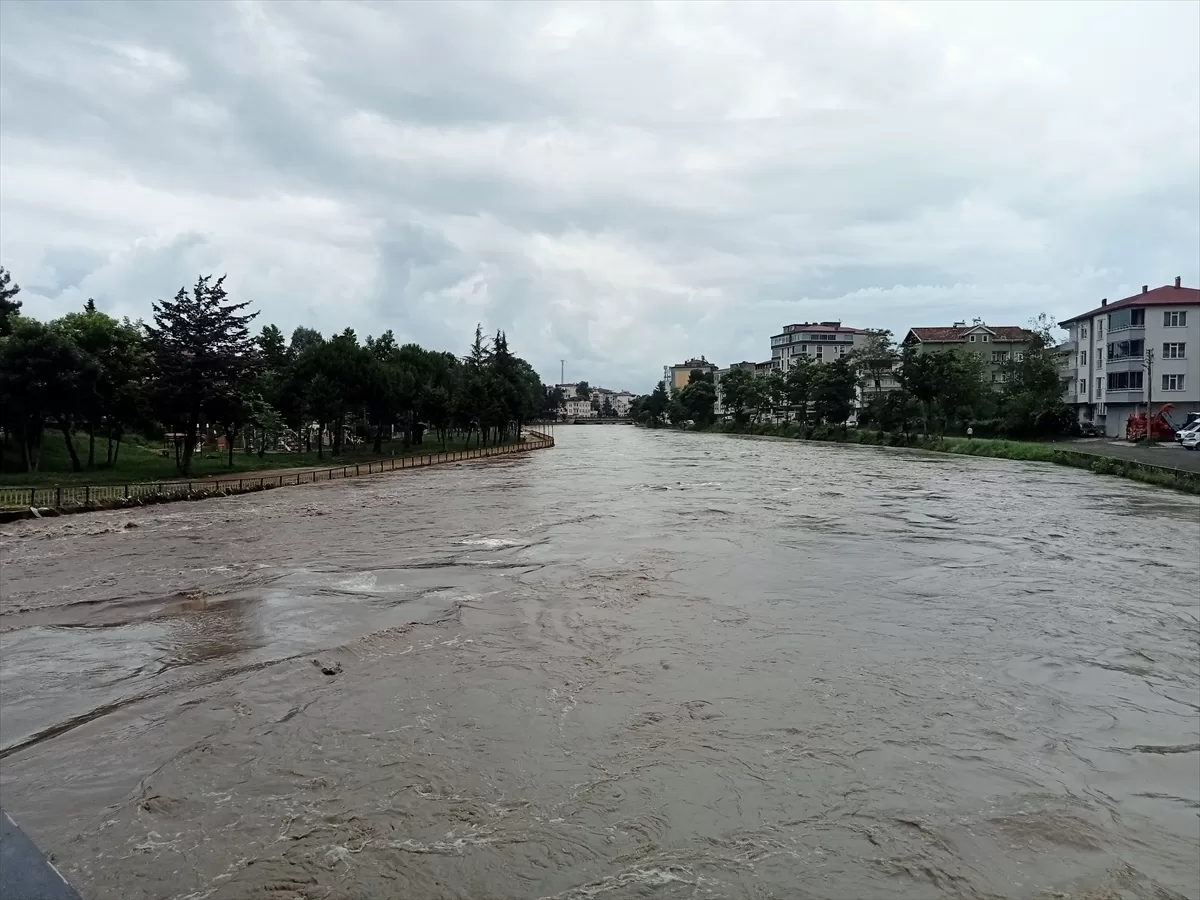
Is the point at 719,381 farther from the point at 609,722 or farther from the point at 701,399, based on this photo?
the point at 609,722

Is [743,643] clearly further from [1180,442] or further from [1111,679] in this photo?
[1180,442]

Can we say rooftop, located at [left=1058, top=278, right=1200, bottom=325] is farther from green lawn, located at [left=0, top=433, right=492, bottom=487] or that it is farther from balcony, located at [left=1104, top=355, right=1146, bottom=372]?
green lawn, located at [left=0, top=433, right=492, bottom=487]

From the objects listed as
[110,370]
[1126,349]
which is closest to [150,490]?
[110,370]

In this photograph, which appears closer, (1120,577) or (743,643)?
(743,643)

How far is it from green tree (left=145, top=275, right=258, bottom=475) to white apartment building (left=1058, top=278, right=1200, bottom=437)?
5290cm

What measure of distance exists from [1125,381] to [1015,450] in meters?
16.0

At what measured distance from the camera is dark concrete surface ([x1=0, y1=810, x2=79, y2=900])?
6.35ft

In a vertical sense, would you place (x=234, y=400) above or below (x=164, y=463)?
above

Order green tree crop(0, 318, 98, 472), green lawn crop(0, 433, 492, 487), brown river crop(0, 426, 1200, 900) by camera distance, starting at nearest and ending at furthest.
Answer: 1. brown river crop(0, 426, 1200, 900)
2. green tree crop(0, 318, 98, 472)
3. green lawn crop(0, 433, 492, 487)

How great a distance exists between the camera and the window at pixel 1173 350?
53.9 meters

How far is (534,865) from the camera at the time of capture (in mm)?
5586

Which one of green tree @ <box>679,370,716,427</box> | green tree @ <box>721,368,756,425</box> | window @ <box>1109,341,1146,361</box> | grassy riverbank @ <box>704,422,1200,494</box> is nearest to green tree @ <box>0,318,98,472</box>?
grassy riverbank @ <box>704,422,1200,494</box>

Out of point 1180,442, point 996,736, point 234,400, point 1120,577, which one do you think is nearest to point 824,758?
point 996,736

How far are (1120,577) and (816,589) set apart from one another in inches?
236
